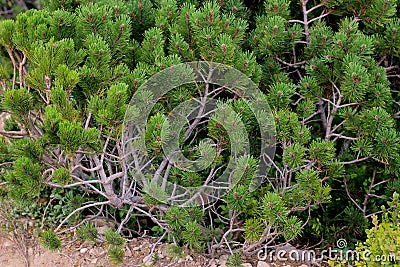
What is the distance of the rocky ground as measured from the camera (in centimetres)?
315

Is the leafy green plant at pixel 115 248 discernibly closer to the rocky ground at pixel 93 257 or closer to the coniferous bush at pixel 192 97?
the coniferous bush at pixel 192 97

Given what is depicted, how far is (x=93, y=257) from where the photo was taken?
3283mm

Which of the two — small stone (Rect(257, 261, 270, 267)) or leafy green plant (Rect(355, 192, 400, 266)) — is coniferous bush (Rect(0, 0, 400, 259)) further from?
leafy green plant (Rect(355, 192, 400, 266))

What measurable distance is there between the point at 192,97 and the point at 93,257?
1282 mm

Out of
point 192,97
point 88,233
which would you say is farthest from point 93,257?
point 192,97

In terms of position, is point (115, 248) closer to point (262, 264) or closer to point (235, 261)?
point (235, 261)

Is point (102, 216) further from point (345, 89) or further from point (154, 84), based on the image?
point (345, 89)

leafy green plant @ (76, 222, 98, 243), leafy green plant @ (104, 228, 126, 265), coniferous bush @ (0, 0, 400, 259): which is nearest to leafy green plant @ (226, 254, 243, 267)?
coniferous bush @ (0, 0, 400, 259)

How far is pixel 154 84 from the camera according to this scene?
107 inches

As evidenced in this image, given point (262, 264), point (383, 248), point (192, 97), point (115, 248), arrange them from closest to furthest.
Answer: point (383, 248) < point (115, 248) < point (192, 97) < point (262, 264)

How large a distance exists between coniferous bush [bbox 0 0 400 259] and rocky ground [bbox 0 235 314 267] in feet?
0.41

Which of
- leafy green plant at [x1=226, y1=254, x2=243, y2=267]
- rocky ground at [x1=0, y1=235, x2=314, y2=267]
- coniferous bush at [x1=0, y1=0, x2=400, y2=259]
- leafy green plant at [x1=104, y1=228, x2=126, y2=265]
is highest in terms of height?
coniferous bush at [x1=0, y1=0, x2=400, y2=259]

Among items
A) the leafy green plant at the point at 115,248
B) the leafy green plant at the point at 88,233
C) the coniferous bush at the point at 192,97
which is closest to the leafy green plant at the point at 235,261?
the coniferous bush at the point at 192,97

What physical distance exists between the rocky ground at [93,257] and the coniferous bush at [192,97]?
A: 0.13m
